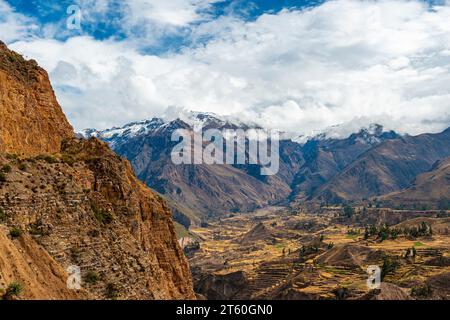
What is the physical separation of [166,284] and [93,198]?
575 inches

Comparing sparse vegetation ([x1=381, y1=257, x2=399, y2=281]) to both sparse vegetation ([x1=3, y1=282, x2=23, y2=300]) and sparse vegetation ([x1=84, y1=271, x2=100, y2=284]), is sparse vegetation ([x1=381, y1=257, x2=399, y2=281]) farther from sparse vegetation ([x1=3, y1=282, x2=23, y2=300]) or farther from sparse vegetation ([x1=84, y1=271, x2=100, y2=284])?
sparse vegetation ([x1=3, y1=282, x2=23, y2=300])

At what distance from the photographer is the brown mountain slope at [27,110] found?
49.5m

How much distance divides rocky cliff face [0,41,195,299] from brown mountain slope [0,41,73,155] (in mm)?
133

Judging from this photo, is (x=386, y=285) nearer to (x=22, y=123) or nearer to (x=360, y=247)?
(x=360, y=247)

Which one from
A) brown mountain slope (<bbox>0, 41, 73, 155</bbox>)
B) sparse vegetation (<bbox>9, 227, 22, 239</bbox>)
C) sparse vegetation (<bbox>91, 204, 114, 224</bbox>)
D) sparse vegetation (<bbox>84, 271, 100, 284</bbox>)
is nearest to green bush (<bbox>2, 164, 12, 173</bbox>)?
sparse vegetation (<bbox>9, 227, 22, 239</bbox>)

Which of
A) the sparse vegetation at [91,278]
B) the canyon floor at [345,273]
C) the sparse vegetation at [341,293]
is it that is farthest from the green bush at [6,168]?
the sparse vegetation at [341,293]

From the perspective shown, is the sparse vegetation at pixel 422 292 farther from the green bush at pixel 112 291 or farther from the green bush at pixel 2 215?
the green bush at pixel 2 215

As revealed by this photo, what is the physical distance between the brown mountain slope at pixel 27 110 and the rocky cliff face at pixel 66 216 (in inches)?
5.3

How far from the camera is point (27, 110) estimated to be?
53812 millimetres

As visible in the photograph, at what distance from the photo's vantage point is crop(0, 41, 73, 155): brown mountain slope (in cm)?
4949

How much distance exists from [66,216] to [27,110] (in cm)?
2496

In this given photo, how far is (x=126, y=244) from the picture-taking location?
128 ft

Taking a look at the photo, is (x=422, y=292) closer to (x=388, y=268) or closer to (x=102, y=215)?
(x=388, y=268)
